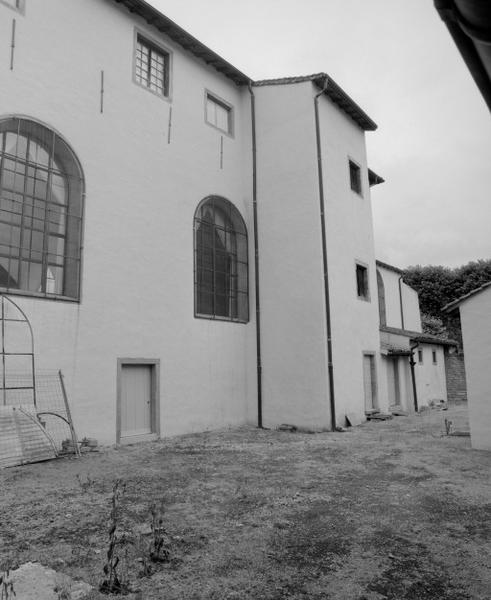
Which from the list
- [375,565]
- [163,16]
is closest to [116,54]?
[163,16]

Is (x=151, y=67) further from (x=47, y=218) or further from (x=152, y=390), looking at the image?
(x=152, y=390)

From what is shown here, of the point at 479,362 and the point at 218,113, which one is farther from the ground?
the point at 218,113

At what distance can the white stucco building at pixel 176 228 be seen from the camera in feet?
29.8

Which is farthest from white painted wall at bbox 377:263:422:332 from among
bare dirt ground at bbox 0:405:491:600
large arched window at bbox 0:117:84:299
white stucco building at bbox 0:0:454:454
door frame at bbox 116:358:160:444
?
large arched window at bbox 0:117:84:299

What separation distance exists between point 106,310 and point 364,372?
26.2 ft

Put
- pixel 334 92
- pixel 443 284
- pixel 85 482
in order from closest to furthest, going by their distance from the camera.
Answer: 1. pixel 85 482
2. pixel 334 92
3. pixel 443 284

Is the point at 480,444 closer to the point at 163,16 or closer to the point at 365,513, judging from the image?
the point at 365,513

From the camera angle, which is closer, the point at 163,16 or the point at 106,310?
the point at 106,310

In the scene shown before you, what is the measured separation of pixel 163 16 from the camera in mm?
11297

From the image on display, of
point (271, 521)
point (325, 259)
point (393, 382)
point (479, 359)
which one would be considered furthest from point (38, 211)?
point (393, 382)

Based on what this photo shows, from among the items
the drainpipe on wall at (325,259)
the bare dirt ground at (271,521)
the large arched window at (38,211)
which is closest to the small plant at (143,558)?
the bare dirt ground at (271,521)

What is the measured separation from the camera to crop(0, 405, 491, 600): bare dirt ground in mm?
3545

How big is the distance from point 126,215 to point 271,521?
7.42m

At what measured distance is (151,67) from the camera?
38.1 feet
